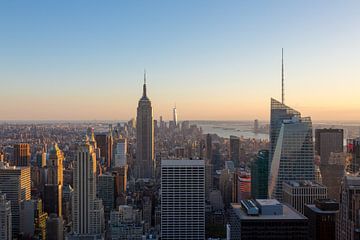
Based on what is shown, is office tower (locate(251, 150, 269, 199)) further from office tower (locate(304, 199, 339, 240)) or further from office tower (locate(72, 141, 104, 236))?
office tower (locate(304, 199, 339, 240))

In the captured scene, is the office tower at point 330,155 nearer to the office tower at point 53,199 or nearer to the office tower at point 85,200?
the office tower at point 85,200

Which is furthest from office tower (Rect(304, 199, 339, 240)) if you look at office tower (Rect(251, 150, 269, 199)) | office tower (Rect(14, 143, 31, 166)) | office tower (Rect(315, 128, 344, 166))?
office tower (Rect(14, 143, 31, 166))

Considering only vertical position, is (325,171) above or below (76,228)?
above

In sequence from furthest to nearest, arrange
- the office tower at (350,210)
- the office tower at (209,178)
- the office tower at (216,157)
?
1. the office tower at (216,157)
2. the office tower at (209,178)
3. the office tower at (350,210)

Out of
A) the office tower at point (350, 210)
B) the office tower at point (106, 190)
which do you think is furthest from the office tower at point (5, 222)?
the office tower at point (350, 210)

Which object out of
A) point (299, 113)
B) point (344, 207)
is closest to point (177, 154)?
point (299, 113)

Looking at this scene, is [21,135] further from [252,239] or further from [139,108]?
[252,239]
